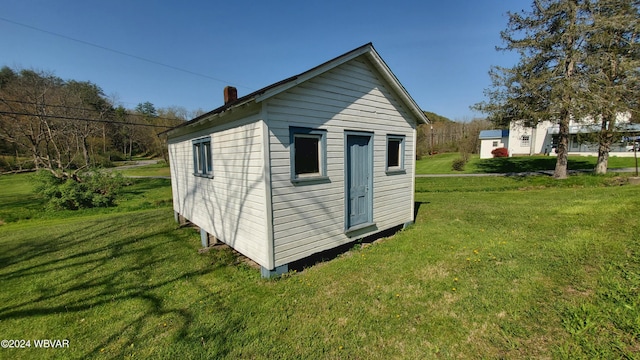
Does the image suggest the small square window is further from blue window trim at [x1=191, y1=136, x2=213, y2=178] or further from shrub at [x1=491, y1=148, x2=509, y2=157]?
shrub at [x1=491, y1=148, x2=509, y2=157]

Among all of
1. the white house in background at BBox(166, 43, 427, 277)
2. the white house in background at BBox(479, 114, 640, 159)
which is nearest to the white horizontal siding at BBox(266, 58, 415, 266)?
the white house in background at BBox(166, 43, 427, 277)

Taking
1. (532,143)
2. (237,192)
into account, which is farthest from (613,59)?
(532,143)

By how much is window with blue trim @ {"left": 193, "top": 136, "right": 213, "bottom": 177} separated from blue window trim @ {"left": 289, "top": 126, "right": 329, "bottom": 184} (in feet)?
8.85

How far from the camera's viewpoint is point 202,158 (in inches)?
274

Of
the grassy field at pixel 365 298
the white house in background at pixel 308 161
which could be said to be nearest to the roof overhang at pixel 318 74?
the white house in background at pixel 308 161

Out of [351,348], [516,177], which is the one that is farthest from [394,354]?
[516,177]

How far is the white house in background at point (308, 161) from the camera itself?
4.61m

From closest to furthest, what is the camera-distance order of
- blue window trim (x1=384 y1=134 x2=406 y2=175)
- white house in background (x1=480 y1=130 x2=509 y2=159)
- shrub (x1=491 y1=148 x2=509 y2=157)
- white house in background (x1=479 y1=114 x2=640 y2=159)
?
blue window trim (x1=384 y1=134 x2=406 y2=175)
white house in background (x1=479 y1=114 x2=640 y2=159)
shrub (x1=491 y1=148 x2=509 y2=157)
white house in background (x1=480 y1=130 x2=509 y2=159)

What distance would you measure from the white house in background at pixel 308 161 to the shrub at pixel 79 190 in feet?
42.4

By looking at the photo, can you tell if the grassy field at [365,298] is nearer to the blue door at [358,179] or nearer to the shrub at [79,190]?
the blue door at [358,179]

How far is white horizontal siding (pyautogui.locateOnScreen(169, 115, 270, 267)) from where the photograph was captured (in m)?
4.62

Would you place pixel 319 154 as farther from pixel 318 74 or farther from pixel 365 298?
pixel 365 298

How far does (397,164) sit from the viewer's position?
731 centimetres

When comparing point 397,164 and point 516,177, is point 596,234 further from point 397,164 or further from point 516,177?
point 516,177
